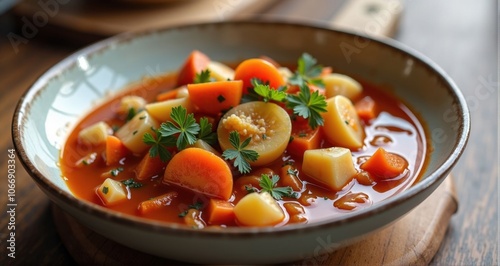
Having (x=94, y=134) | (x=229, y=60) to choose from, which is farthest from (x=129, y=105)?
(x=229, y=60)

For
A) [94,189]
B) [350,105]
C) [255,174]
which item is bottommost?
[94,189]

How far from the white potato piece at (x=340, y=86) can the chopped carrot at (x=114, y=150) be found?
0.99 metres

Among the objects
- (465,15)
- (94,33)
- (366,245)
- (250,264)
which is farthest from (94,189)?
(465,15)

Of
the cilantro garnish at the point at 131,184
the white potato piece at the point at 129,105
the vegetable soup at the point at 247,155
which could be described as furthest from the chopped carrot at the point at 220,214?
the white potato piece at the point at 129,105

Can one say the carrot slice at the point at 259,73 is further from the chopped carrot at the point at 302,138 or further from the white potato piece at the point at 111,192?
the white potato piece at the point at 111,192

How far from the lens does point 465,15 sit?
172 inches

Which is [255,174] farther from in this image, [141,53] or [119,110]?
[141,53]

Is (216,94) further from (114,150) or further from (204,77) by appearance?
(114,150)

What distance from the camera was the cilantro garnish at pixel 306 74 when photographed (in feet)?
8.82

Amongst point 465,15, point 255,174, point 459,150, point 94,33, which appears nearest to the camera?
point 459,150

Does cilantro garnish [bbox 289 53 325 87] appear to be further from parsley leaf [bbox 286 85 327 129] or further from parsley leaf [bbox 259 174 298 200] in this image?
parsley leaf [bbox 259 174 298 200]

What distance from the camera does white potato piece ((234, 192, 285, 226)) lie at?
204 cm

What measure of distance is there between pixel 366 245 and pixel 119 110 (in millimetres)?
1391

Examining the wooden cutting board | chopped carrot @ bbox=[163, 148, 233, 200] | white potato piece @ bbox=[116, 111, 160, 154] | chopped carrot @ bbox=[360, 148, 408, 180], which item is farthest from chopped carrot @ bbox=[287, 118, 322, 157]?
white potato piece @ bbox=[116, 111, 160, 154]
